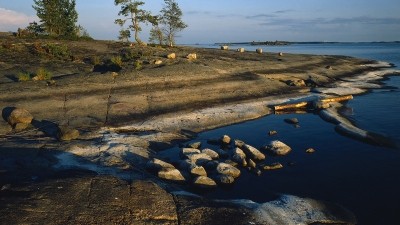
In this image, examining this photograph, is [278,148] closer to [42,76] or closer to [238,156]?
[238,156]

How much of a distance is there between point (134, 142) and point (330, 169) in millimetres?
8792

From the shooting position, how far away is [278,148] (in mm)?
16328

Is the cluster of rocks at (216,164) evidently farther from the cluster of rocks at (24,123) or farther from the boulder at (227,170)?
the cluster of rocks at (24,123)

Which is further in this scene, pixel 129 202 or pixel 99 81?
pixel 99 81

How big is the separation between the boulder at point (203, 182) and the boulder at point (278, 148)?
471cm

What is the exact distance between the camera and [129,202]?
9914 mm

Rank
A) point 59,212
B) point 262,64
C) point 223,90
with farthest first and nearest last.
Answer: point 262,64, point 223,90, point 59,212

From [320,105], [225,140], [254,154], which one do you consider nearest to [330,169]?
[254,154]

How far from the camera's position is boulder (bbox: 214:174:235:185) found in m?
12.9

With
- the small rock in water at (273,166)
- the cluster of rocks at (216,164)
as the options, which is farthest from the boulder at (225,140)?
the small rock in water at (273,166)

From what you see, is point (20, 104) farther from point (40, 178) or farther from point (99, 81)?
point (40, 178)

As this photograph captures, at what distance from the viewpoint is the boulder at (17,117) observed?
60.6ft

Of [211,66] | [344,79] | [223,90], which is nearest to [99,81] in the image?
[223,90]

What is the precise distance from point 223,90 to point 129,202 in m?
19.2
